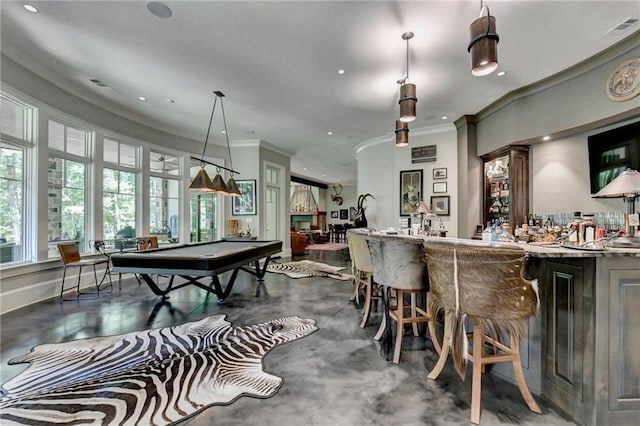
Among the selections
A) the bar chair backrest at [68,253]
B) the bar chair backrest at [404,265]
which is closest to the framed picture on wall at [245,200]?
the bar chair backrest at [68,253]

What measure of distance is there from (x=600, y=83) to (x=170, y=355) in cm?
587

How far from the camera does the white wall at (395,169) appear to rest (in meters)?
6.59

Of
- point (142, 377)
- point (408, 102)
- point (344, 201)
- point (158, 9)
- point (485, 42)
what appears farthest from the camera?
point (344, 201)

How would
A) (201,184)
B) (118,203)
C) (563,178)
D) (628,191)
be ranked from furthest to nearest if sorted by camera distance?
1. (118,203)
2. (201,184)
3. (563,178)
4. (628,191)

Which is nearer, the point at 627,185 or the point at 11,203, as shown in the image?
the point at 627,185

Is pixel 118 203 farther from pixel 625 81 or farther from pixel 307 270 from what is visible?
pixel 625 81

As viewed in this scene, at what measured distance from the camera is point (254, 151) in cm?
818

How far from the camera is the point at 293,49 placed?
11.7ft

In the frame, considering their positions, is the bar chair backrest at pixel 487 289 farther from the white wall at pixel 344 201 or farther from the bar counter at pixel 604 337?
the white wall at pixel 344 201

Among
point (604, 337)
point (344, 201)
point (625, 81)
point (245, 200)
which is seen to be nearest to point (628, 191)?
point (604, 337)

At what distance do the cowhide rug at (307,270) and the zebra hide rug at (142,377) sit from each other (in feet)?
9.38

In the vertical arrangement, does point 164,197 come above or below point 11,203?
above

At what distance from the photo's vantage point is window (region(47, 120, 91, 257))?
4656mm

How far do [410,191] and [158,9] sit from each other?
6.03 metres
